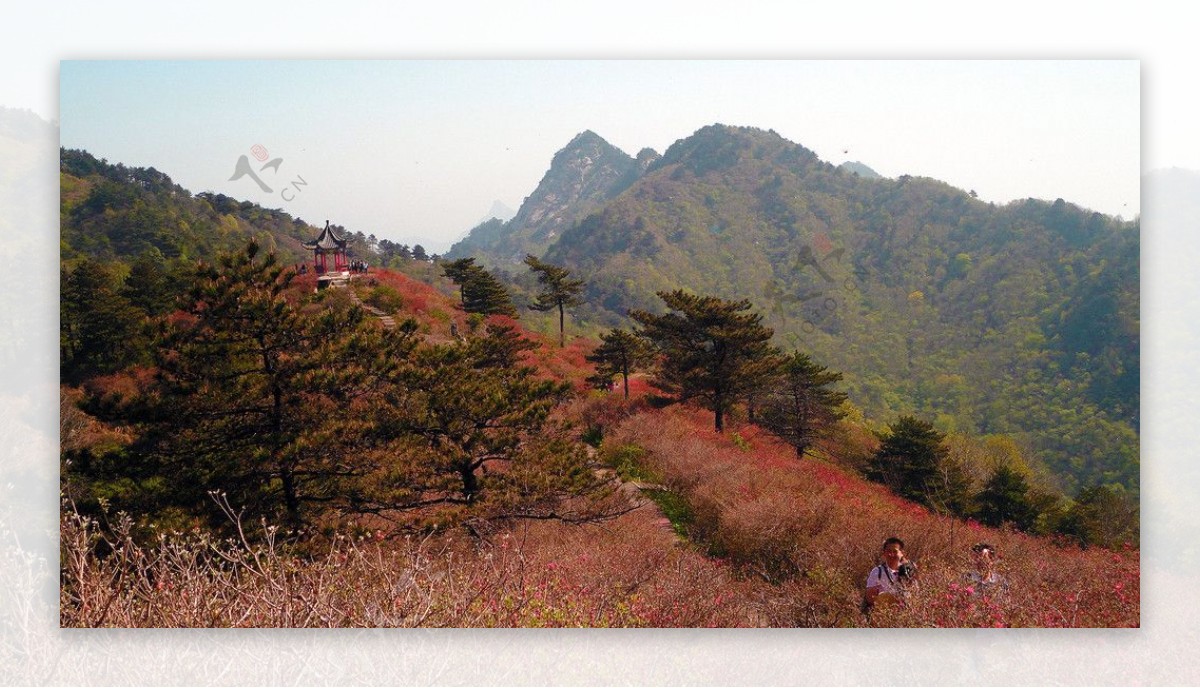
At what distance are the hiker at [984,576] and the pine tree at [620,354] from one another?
6.33m

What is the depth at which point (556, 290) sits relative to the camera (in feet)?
28.4

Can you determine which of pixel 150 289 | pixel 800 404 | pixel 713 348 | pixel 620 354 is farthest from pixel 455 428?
pixel 800 404

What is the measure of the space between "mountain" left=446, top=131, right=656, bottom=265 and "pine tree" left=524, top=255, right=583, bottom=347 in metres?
0.55

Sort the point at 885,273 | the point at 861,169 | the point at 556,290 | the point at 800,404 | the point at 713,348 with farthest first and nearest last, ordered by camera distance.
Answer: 1. the point at 885,273
2. the point at 800,404
3. the point at 713,348
4. the point at 556,290
5. the point at 861,169

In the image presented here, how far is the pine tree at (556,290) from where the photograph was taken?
27.4 ft

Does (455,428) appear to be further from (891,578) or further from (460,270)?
(891,578)

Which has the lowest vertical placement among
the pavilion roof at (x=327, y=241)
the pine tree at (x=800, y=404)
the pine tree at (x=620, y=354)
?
the pine tree at (x=800, y=404)

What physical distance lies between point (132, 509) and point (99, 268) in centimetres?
152

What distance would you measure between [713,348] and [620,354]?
1.74 metres

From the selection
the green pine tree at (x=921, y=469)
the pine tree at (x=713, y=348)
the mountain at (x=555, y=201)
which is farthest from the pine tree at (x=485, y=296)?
the green pine tree at (x=921, y=469)

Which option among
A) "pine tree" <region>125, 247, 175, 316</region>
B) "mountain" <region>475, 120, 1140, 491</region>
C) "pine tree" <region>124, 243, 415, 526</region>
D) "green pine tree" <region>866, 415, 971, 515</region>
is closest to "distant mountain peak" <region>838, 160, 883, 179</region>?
"mountain" <region>475, 120, 1140, 491</region>

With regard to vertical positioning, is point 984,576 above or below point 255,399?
below

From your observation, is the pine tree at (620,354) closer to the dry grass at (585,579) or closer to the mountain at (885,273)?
the mountain at (885,273)

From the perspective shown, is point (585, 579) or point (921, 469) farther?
point (921, 469)
